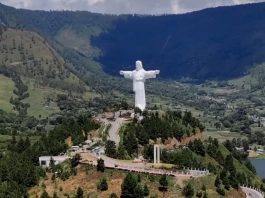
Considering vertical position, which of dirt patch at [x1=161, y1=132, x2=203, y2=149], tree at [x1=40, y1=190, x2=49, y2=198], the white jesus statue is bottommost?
tree at [x1=40, y1=190, x2=49, y2=198]

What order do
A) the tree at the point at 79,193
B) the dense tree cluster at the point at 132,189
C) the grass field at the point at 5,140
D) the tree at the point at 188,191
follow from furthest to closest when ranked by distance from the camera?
the grass field at the point at 5,140, the tree at the point at 79,193, the tree at the point at 188,191, the dense tree cluster at the point at 132,189

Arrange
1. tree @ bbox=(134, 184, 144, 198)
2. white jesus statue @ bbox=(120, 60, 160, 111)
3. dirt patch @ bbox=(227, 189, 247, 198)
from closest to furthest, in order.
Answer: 1. tree @ bbox=(134, 184, 144, 198)
2. dirt patch @ bbox=(227, 189, 247, 198)
3. white jesus statue @ bbox=(120, 60, 160, 111)

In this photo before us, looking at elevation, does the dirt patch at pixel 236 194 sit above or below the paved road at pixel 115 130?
below

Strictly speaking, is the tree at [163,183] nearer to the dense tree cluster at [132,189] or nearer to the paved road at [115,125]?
the dense tree cluster at [132,189]

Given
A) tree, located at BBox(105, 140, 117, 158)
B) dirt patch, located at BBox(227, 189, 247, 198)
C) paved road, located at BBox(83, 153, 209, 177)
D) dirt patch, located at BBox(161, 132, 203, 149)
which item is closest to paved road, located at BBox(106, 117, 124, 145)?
tree, located at BBox(105, 140, 117, 158)

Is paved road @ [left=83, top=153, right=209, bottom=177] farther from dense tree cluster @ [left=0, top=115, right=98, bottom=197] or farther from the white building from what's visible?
the white building

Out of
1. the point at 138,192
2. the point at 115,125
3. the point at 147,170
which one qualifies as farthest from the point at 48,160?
the point at 115,125

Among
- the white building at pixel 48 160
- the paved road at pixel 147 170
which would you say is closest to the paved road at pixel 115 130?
the white building at pixel 48 160

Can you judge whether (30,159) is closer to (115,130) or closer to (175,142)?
(115,130)

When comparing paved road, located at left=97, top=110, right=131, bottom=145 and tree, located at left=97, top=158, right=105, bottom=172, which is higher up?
paved road, located at left=97, top=110, right=131, bottom=145
